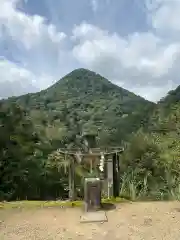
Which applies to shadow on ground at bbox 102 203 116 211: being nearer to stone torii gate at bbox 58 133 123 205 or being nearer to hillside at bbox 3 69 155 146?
stone torii gate at bbox 58 133 123 205

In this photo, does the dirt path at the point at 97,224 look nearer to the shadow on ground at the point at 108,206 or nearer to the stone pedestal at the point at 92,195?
the shadow on ground at the point at 108,206

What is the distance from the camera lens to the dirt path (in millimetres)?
4438

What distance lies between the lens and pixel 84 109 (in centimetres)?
3212

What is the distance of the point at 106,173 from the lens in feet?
20.9

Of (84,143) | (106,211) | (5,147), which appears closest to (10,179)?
(5,147)

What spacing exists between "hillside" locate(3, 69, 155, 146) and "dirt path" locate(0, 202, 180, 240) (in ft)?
40.6

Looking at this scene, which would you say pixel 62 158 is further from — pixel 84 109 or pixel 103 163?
pixel 84 109

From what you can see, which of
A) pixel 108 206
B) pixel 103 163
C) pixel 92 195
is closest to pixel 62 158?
pixel 103 163

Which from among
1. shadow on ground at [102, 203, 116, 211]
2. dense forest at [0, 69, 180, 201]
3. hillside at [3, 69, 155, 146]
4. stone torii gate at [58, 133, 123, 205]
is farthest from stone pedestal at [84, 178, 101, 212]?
hillside at [3, 69, 155, 146]

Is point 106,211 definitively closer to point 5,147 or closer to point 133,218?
point 133,218

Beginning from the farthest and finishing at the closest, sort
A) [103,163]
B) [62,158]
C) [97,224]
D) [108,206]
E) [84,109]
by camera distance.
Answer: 1. [84,109]
2. [62,158]
3. [103,163]
4. [108,206]
5. [97,224]

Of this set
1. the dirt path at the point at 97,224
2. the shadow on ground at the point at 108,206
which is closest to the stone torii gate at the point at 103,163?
the shadow on ground at the point at 108,206

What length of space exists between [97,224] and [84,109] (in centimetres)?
2747

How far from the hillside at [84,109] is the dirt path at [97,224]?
12.4m
